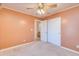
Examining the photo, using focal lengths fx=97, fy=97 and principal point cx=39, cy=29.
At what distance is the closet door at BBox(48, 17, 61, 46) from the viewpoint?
4270 millimetres

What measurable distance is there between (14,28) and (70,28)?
2157 mm

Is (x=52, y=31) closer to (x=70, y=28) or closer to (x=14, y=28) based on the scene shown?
(x=70, y=28)

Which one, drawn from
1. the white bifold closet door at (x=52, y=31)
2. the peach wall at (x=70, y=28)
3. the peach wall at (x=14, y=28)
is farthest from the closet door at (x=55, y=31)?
the peach wall at (x=14, y=28)

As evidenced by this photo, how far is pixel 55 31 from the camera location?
15.1 ft

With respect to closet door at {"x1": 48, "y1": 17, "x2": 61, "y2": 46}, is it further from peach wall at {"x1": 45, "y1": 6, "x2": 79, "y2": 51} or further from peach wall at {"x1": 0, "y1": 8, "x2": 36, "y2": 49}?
peach wall at {"x1": 0, "y1": 8, "x2": 36, "y2": 49}

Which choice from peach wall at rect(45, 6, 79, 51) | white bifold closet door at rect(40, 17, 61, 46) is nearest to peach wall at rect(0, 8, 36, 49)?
white bifold closet door at rect(40, 17, 61, 46)

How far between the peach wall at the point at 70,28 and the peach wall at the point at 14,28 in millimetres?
1663

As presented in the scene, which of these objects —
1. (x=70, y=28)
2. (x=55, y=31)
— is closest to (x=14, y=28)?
(x=55, y=31)

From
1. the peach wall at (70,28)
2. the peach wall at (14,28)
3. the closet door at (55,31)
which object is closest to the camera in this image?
the peach wall at (70,28)

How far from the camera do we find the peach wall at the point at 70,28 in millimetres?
3229

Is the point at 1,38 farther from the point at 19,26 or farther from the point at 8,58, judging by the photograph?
the point at 8,58

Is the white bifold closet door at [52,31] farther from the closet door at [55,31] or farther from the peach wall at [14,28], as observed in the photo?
the peach wall at [14,28]

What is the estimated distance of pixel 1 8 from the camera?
3307 millimetres

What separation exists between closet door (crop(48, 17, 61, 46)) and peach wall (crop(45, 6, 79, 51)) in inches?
9.5
